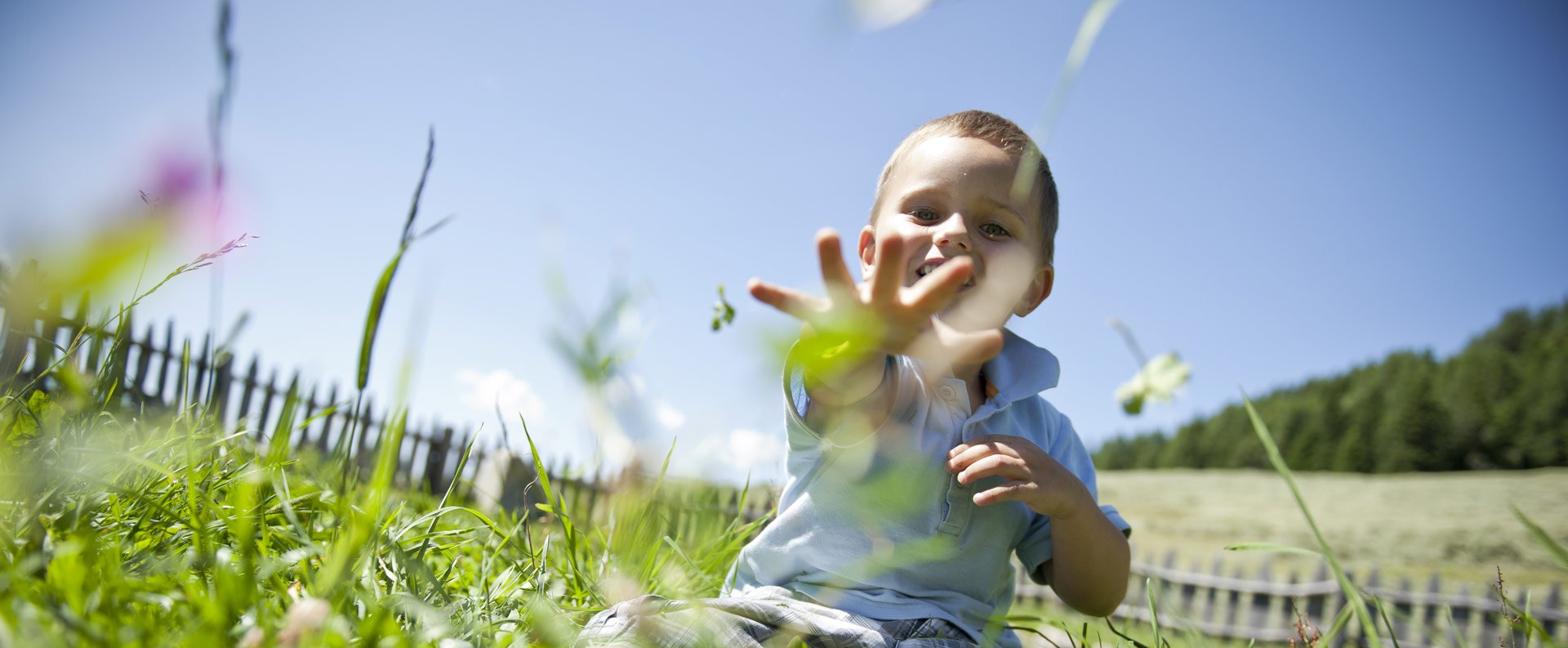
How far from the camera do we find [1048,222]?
62.0 inches

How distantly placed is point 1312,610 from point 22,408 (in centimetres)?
938

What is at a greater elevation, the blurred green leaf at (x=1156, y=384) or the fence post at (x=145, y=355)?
the blurred green leaf at (x=1156, y=384)

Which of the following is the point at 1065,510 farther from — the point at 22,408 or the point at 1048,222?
the point at 22,408

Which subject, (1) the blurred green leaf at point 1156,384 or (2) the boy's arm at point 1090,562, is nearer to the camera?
(1) the blurred green leaf at point 1156,384

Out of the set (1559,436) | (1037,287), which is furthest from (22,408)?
(1559,436)

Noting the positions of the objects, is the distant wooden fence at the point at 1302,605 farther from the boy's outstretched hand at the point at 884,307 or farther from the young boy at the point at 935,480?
the boy's outstretched hand at the point at 884,307

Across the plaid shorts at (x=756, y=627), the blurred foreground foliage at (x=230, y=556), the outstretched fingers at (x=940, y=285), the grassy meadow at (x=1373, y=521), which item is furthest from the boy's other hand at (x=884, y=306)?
the grassy meadow at (x=1373, y=521)

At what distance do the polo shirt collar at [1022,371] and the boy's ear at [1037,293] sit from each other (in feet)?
0.39

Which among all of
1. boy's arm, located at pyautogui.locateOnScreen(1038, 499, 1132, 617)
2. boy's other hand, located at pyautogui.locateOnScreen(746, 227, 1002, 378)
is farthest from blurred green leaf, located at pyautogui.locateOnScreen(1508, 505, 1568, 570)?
boy's arm, located at pyautogui.locateOnScreen(1038, 499, 1132, 617)

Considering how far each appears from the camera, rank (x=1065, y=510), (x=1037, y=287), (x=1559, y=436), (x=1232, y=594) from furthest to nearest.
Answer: (x=1559, y=436), (x=1232, y=594), (x=1037, y=287), (x=1065, y=510)

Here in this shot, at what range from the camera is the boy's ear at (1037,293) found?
1537mm

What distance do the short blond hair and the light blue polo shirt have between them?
34 cm

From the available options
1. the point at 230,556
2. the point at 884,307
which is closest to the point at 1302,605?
the point at 884,307

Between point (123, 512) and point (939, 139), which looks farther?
point (939, 139)
